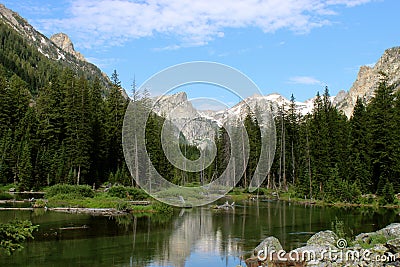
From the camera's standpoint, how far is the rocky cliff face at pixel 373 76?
140613mm

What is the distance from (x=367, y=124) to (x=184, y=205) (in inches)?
880

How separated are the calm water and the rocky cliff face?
10604cm

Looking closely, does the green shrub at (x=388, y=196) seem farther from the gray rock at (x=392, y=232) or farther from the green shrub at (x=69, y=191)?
the gray rock at (x=392, y=232)

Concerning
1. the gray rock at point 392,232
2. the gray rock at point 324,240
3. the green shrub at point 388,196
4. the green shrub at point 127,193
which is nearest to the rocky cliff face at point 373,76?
the green shrub at point 388,196

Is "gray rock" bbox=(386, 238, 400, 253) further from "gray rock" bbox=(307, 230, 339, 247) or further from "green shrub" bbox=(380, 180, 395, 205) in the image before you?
"green shrub" bbox=(380, 180, 395, 205)

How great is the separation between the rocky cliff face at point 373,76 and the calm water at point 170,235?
4175 inches

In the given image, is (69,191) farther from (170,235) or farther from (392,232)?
(392,232)

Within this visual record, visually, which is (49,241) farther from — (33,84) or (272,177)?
(33,84)

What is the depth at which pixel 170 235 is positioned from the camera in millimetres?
20203

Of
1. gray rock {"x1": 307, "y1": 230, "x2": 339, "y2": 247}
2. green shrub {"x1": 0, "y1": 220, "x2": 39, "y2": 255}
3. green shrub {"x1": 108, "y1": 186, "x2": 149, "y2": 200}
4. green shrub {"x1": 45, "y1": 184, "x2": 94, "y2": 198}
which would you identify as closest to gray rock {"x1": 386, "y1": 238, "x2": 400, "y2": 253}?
gray rock {"x1": 307, "y1": 230, "x2": 339, "y2": 247}

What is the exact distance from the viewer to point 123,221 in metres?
24.5

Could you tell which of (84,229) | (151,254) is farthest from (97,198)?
(151,254)

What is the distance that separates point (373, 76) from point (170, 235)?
568 ft

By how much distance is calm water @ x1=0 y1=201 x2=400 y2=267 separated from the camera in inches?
593
